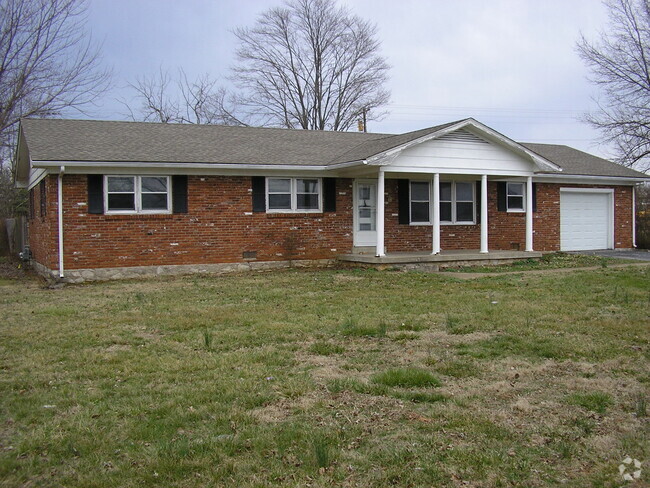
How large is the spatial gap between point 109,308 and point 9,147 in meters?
19.6

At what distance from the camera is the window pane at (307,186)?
1709cm

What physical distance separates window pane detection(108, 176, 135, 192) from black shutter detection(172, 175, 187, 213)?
1.03 meters

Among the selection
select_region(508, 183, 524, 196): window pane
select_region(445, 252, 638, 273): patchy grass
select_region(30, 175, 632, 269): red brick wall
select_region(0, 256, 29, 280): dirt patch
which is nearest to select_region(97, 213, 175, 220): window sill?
select_region(30, 175, 632, 269): red brick wall

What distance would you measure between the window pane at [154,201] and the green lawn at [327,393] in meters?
5.20

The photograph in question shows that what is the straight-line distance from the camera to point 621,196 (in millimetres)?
21953

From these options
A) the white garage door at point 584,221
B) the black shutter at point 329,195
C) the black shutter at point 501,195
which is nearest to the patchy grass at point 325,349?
the black shutter at point 329,195

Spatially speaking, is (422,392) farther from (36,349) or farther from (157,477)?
(36,349)

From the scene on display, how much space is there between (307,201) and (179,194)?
3649 mm

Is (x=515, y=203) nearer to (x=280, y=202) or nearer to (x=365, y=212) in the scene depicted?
(x=365, y=212)

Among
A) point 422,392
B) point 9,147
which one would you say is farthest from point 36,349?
point 9,147

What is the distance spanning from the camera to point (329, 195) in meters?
17.4

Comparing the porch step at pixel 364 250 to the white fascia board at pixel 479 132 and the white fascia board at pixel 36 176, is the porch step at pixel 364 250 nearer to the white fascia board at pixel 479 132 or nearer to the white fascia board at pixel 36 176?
the white fascia board at pixel 479 132

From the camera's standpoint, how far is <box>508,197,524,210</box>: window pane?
1988 cm

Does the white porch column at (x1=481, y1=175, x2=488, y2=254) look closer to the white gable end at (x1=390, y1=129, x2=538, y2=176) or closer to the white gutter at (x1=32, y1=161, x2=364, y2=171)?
the white gable end at (x1=390, y1=129, x2=538, y2=176)
